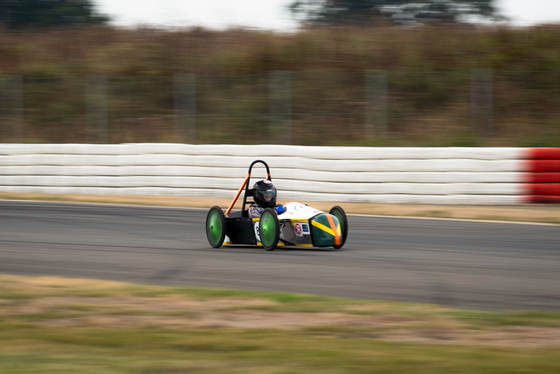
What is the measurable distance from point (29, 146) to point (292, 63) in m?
8.34

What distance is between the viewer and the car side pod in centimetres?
940

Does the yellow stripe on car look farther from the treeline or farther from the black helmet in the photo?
the treeline

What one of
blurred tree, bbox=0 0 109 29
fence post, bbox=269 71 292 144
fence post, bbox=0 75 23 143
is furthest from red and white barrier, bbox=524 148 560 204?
blurred tree, bbox=0 0 109 29

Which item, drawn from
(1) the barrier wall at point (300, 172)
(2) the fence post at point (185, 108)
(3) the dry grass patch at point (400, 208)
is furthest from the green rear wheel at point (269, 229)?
(2) the fence post at point (185, 108)

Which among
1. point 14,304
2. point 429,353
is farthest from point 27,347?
point 429,353

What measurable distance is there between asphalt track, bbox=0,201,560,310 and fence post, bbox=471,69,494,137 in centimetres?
522

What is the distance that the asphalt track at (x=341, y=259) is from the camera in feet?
23.7

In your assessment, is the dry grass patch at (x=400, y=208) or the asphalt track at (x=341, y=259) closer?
the asphalt track at (x=341, y=259)

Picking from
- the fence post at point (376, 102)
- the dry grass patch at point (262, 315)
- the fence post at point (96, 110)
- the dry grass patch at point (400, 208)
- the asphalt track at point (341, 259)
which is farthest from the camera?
the fence post at point (96, 110)

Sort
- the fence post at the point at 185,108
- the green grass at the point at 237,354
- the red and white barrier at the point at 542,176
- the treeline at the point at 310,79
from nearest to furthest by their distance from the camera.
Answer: the green grass at the point at 237,354 → the red and white barrier at the point at 542,176 → the treeline at the point at 310,79 → the fence post at the point at 185,108

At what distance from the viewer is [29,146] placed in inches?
701

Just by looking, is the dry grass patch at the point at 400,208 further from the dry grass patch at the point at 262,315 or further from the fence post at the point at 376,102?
the dry grass patch at the point at 262,315

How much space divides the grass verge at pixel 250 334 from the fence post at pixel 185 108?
12.6 metres

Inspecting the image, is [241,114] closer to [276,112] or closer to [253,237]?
[276,112]
